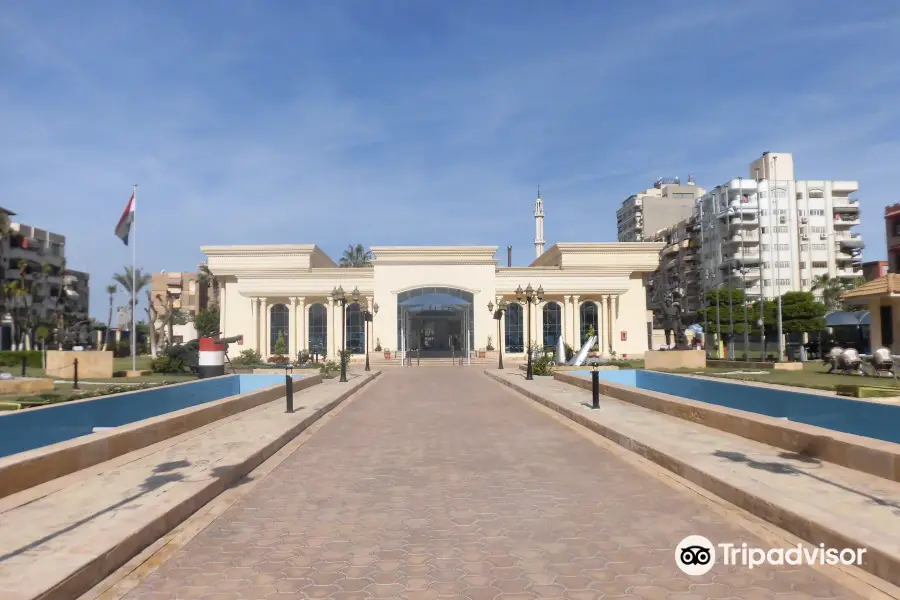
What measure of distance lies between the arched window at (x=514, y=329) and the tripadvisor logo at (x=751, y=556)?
43053mm

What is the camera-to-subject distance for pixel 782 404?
47.9ft

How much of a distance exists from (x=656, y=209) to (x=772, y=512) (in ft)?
336

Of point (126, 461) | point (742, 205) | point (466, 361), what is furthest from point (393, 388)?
point (742, 205)

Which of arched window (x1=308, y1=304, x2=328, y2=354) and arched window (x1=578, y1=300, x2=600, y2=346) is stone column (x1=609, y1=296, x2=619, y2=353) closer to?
arched window (x1=578, y1=300, x2=600, y2=346)

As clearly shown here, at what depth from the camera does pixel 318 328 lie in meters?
49.3

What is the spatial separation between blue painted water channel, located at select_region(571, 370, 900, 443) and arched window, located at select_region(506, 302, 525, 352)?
27.0 m

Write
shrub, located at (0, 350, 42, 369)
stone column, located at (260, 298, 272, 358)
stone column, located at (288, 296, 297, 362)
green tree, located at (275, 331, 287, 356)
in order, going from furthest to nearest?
stone column, located at (260, 298, 272, 358)
stone column, located at (288, 296, 297, 362)
green tree, located at (275, 331, 287, 356)
shrub, located at (0, 350, 42, 369)

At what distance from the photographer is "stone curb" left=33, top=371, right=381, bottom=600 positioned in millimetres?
4309

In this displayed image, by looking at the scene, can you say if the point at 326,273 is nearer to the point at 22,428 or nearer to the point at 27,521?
the point at 22,428

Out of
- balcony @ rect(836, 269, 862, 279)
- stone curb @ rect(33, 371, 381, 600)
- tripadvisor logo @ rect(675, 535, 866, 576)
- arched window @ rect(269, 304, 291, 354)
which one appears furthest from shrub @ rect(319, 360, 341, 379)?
balcony @ rect(836, 269, 862, 279)

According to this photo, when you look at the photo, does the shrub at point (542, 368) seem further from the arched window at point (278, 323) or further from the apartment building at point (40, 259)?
the apartment building at point (40, 259)

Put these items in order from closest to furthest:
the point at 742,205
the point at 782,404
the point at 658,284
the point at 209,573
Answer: the point at 209,573, the point at 782,404, the point at 742,205, the point at 658,284

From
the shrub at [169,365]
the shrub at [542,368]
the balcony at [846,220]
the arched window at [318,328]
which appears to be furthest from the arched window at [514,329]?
the balcony at [846,220]

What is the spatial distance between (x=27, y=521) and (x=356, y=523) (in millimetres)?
2906
